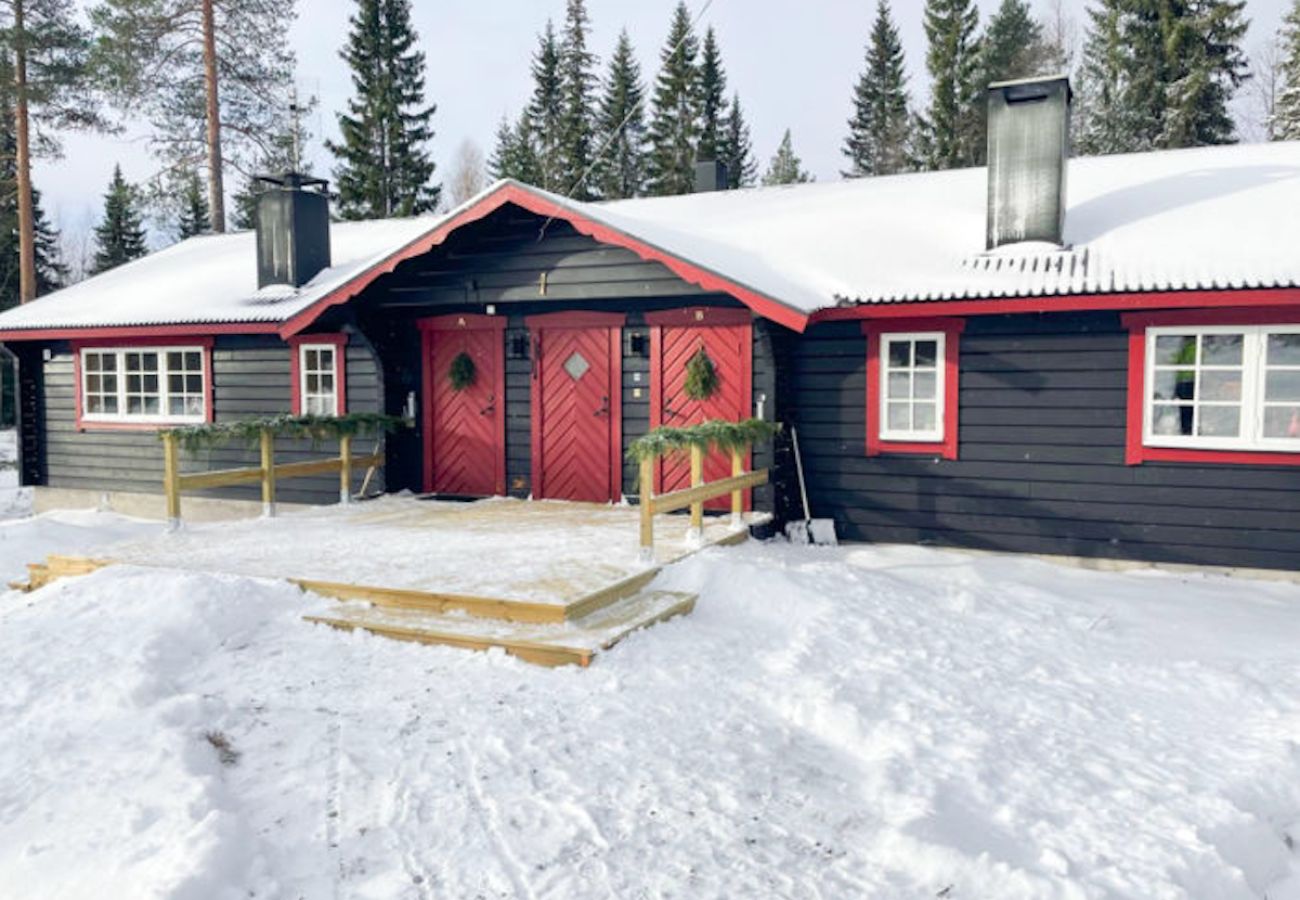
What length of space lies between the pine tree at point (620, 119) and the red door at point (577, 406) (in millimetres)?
23785

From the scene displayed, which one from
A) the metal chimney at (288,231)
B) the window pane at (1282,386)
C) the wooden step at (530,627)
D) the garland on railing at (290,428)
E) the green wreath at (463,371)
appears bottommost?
the wooden step at (530,627)

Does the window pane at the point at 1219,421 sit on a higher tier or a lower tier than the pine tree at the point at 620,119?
lower

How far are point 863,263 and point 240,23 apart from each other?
1822cm

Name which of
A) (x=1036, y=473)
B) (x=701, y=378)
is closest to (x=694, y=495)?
(x=701, y=378)

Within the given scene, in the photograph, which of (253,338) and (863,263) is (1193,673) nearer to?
(863,263)

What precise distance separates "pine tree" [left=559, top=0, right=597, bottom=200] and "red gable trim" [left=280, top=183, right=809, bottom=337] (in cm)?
2220

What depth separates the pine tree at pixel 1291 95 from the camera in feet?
74.0

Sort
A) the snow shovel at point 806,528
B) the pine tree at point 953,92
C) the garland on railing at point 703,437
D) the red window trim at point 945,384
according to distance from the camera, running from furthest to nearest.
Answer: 1. the pine tree at point 953,92
2. the snow shovel at point 806,528
3. the red window trim at point 945,384
4. the garland on railing at point 703,437

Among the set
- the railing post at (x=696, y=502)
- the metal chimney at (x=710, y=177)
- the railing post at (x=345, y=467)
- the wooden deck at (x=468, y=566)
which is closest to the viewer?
the wooden deck at (x=468, y=566)

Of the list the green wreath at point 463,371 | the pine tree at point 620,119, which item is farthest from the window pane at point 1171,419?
the pine tree at point 620,119

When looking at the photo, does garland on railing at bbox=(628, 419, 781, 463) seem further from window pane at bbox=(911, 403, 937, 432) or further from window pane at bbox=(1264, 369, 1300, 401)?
window pane at bbox=(1264, 369, 1300, 401)

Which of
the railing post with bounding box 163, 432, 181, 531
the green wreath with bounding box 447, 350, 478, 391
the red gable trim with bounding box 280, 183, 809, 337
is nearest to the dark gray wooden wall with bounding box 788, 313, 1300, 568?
the red gable trim with bounding box 280, 183, 809, 337

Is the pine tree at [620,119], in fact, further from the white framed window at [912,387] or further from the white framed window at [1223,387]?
the white framed window at [1223,387]

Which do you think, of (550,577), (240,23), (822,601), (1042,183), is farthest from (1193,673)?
(240,23)
